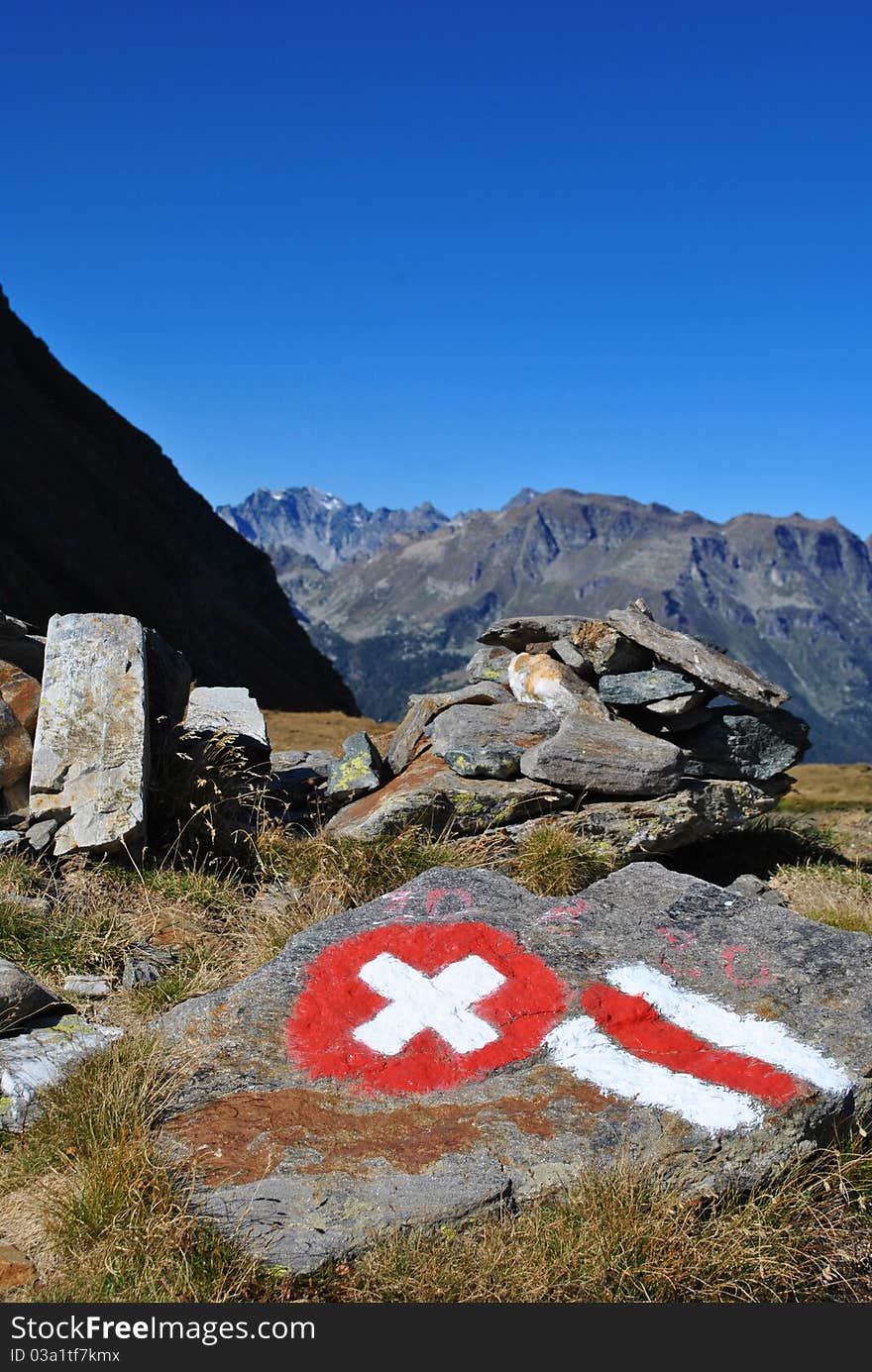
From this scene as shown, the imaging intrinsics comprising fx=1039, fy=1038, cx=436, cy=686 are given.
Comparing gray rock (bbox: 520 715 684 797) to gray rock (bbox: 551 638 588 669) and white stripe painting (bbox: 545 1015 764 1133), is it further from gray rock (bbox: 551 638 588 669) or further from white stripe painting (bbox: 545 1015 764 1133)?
white stripe painting (bbox: 545 1015 764 1133)

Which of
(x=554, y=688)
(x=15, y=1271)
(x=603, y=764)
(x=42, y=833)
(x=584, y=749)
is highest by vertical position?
(x=554, y=688)

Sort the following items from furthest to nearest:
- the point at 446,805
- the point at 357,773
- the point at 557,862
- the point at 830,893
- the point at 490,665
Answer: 1. the point at 490,665
2. the point at 357,773
3. the point at 830,893
4. the point at 446,805
5. the point at 557,862

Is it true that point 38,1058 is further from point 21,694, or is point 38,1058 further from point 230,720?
point 230,720

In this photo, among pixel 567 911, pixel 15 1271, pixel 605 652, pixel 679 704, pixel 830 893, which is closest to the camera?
pixel 15 1271

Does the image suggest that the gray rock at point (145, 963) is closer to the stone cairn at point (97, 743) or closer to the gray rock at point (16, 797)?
the stone cairn at point (97, 743)

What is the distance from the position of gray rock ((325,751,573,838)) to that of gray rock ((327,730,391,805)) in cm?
40

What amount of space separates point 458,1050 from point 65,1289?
7.50 feet

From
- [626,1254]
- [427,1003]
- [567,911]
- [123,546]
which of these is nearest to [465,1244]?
[626,1254]

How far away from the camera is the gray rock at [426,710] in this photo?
12.0 meters

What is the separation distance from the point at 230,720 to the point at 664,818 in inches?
188

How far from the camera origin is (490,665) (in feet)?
43.8

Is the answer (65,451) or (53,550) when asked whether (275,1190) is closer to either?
(53,550)

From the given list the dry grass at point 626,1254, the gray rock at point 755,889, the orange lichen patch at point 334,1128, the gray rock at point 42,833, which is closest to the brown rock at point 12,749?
the gray rock at point 42,833

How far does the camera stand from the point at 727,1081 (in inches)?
210
